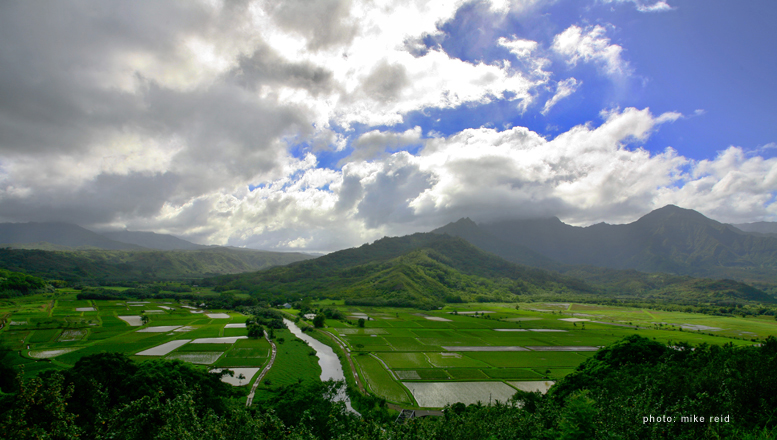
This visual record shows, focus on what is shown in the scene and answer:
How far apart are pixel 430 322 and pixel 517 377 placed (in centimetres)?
6833

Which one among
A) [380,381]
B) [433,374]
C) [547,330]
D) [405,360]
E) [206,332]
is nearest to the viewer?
[380,381]

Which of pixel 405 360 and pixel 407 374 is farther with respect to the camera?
pixel 405 360

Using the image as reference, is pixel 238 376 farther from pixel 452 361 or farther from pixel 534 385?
pixel 534 385

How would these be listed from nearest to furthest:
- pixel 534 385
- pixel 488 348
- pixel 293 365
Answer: pixel 534 385, pixel 293 365, pixel 488 348

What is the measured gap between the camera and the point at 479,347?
8825cm

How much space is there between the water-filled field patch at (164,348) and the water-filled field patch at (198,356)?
12.2ft

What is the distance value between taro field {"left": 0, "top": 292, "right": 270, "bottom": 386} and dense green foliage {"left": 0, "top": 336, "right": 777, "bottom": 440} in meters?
18.6

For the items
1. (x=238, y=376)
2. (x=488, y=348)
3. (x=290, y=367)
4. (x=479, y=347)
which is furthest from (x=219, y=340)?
(x=488, y=348)

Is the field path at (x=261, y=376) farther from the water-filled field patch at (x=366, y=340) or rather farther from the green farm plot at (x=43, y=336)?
the green farm plot at (x=43, y=336)

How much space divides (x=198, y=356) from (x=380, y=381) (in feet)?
132

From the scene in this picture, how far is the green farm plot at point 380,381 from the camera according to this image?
51.8 metres

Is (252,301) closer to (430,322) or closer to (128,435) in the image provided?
(430,322)

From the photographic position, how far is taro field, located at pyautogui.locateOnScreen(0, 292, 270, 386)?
62094 millimetres

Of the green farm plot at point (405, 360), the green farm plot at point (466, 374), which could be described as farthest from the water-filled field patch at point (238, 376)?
the green farm plot at point (466, 374)
